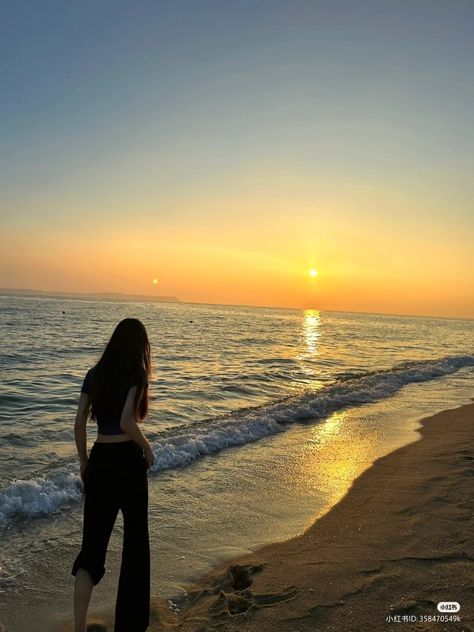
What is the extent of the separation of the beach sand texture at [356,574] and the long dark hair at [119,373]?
6.79ft

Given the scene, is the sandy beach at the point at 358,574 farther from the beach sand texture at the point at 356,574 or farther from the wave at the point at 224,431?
the wave at the point at 224,431

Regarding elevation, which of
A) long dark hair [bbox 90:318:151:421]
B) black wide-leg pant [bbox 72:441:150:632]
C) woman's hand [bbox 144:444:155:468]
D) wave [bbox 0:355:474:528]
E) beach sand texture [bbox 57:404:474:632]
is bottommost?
wave [bbox 0:355:474:528]

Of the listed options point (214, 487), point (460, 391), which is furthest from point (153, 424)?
point (460, 391)

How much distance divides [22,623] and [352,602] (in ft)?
9.61

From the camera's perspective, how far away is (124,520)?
372cm

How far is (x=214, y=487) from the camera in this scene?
7.91 m

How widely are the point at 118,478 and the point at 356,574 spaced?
2644mm

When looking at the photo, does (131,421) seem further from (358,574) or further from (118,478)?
(358,574)

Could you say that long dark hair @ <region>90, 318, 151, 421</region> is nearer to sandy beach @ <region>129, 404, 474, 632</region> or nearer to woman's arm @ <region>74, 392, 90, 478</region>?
woman's arm @ <region>74, 392, 90, 478</region>

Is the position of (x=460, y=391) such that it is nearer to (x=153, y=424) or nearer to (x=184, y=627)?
(x=153, y=424)

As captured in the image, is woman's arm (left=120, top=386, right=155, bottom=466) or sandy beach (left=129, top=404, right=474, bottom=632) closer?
woman's arm (left=120, top=386, right=155, bottom=466)

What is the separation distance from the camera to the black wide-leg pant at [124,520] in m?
3.65

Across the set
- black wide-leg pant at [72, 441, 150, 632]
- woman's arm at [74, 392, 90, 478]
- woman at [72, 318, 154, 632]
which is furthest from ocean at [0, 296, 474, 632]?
black wide-leg pant at [72, 441, 150, 632]

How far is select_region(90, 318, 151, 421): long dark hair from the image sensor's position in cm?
368
